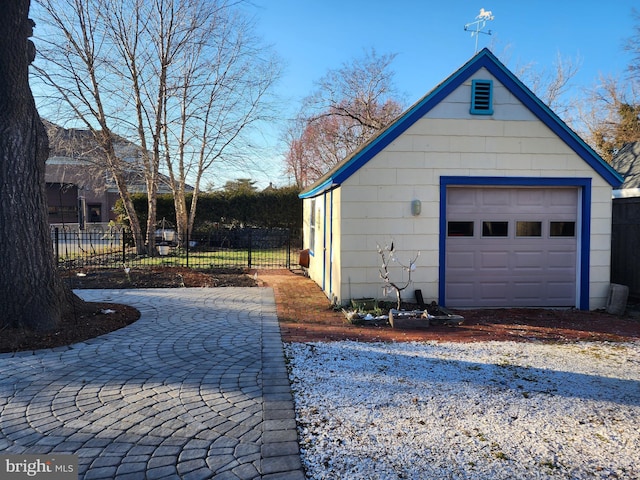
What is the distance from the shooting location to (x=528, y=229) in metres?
8.51

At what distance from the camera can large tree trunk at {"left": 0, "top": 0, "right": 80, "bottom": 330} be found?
19.2ft

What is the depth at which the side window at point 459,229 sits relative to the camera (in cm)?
839

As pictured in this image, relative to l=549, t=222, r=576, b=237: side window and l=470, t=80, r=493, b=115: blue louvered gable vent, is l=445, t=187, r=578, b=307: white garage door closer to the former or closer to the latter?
l=549, t=222, r=576, b=237: side window

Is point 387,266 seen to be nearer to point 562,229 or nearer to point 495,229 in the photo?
point 495,229

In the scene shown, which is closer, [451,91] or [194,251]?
[451,91]

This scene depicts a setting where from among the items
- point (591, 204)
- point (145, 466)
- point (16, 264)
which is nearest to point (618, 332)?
point (591, 204)

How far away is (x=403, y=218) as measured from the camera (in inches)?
322

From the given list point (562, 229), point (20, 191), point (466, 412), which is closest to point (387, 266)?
point (562, 229)

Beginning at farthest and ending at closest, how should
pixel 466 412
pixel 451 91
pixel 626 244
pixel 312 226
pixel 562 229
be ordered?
pixel 312 226 → pixel 626 244 → pixel 562 229 → pixel 451 91 → pixel 466 412

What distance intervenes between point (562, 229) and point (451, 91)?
3.48m

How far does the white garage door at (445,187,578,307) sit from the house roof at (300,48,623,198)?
2.99 ft

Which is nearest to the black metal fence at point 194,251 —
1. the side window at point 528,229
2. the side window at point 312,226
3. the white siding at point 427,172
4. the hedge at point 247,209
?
the hedge at point 247,209

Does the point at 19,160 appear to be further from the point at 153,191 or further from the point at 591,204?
the point at 153,191

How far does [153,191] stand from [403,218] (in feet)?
42.5
